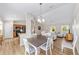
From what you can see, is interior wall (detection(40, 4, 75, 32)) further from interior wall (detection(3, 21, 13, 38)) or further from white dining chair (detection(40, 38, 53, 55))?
interior wall (detection(3, 21, 13, 38))

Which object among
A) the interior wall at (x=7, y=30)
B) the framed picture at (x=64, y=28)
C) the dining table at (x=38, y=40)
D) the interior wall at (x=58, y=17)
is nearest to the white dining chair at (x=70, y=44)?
the framed picture at (x=64, y=28)

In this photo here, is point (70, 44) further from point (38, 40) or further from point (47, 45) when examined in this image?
point (38, 40)

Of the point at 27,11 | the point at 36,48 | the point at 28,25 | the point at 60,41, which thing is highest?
the point at 27,11

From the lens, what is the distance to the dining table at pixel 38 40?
2.85m

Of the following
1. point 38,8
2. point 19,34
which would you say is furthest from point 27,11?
point 19,34

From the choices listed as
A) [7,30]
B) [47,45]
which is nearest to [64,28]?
[47,45]

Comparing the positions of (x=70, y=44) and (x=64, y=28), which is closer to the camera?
(x=64, y=28)

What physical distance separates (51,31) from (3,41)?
139 cm

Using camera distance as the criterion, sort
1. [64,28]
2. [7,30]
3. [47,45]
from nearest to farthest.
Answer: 1. [64,28]
2. [7,30]
3. [47,45]

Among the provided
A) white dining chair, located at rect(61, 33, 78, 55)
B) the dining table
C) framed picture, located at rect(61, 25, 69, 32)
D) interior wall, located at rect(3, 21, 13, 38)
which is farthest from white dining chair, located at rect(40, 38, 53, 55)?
interior wall, located at rect(3, 21, 13, 38)

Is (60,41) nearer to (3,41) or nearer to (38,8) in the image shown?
(38,8)

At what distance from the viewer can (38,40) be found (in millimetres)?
3016

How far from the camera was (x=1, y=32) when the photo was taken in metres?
2.79

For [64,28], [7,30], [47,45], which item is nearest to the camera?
[64,28]
